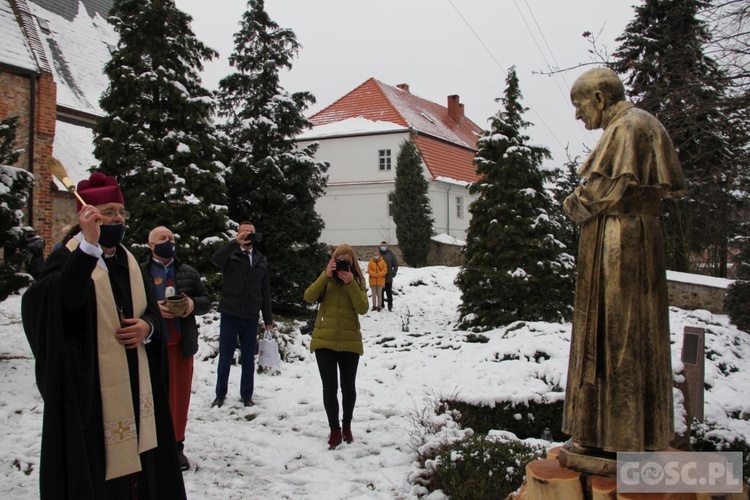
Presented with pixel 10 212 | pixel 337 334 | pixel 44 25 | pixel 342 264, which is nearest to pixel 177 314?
pixel 337 334

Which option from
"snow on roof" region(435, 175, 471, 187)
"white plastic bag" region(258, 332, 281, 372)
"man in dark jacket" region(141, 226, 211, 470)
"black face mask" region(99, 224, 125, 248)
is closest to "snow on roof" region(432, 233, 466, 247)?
"snow on roof" region(435, 175, 471, 187)

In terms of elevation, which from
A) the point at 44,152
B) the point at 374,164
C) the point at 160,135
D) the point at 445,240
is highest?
the point at 374,164

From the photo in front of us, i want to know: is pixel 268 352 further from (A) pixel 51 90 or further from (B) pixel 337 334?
(A) pixel 51 90

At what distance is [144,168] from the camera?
1177 cm

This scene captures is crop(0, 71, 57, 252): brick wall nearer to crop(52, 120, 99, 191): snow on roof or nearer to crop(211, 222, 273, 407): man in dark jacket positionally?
crop(52, 120, 99, 191): snow on roof

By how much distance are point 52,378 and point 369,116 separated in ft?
99.7

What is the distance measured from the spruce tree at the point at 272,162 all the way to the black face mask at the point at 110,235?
11.1 meters

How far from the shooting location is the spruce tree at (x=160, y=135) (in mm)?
11789

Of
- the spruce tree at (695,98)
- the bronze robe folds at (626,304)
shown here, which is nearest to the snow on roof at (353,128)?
the spruce tree at (695,98)

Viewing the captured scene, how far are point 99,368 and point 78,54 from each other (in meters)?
24.3

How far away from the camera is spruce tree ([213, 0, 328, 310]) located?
14461 millimetres

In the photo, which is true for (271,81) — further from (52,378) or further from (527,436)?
(52,378)

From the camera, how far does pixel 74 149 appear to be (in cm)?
1955

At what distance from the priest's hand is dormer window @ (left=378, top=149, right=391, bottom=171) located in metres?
28.1
